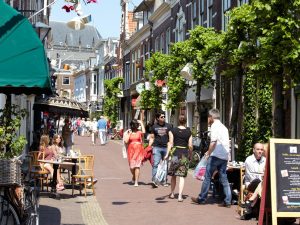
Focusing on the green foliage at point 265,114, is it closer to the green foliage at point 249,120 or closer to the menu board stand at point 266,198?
the green foliage at point 249,120

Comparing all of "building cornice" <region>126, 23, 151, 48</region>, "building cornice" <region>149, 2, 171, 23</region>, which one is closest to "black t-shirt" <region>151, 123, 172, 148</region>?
"building cornice" <region>149, 2, 171, 23</region>

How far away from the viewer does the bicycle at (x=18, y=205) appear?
6324mm

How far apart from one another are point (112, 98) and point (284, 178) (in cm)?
4496

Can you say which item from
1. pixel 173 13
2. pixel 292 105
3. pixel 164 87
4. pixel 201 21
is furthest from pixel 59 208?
pixel 173 13

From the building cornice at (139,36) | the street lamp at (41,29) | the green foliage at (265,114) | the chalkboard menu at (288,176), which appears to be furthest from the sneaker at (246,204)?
the building cornice at (139,36)

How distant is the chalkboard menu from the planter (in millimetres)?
3606

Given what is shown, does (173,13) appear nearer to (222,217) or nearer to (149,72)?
(149,72)

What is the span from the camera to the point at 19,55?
649cm

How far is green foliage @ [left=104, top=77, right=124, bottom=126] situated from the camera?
5067cm

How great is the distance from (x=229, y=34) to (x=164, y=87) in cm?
1581

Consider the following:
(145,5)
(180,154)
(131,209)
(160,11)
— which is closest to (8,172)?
(131,209)

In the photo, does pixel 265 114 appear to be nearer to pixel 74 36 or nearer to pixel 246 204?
pixel 246 204


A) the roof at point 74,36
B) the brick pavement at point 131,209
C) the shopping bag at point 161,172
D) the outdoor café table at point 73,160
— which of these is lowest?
the brick pavement at point 131,209

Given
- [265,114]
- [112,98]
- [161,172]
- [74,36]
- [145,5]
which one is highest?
[74,36]
